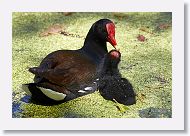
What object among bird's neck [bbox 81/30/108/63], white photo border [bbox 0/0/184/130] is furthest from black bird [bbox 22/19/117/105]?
white photo border [bbox 0/0/184/130]

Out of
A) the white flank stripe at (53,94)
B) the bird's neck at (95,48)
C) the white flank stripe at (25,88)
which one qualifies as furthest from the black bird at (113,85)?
the white flank stripe at (25,88)

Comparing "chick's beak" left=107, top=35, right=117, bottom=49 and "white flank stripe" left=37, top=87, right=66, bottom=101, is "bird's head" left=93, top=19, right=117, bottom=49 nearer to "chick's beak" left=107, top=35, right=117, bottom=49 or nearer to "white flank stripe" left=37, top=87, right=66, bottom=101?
"chick's beak" left=107, top=35, right=117, bottom=49

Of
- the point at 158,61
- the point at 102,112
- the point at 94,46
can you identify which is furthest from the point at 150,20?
the point at 102,112

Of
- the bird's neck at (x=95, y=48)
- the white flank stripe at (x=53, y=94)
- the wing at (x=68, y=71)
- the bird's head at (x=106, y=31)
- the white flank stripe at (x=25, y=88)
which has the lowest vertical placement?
the white flank stripe at (x=53, y=94)
